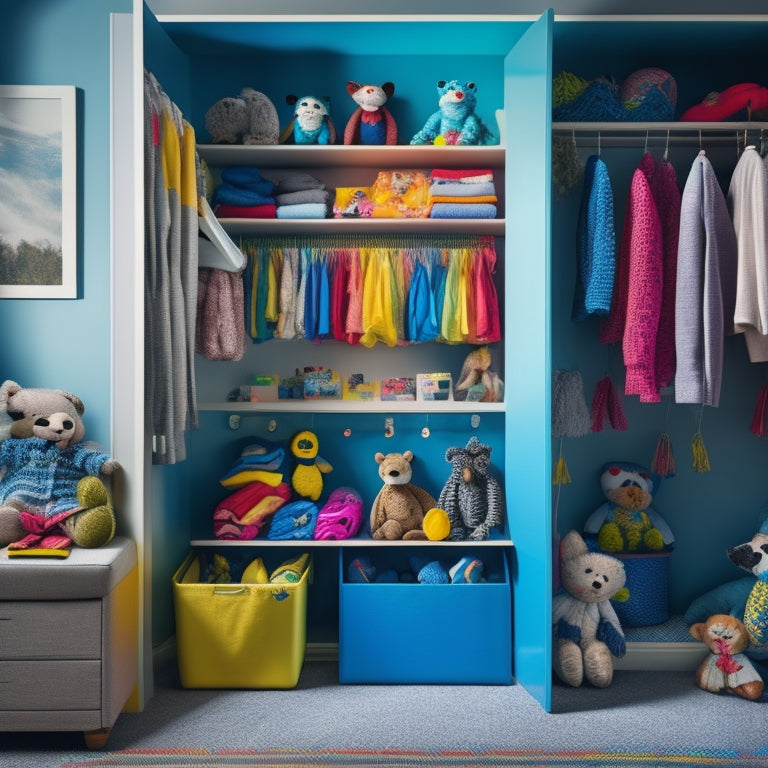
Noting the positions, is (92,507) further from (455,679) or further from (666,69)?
(666,69)

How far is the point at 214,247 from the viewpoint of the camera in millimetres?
2836

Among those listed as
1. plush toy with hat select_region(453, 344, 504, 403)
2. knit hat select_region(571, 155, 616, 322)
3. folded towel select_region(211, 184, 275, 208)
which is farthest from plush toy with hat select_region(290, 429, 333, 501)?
knit hat select_region(571, 155, 616, 322)

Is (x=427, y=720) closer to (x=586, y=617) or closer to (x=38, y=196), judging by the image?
(x=586, y=617)

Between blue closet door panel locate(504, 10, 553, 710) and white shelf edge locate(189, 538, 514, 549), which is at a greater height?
blue closet door panel locate(504, 10, 553, 710)

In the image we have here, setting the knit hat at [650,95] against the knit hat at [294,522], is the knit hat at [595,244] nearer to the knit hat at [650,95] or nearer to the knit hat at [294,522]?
the knit hat at [650,95]

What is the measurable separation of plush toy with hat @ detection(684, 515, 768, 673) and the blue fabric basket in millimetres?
136

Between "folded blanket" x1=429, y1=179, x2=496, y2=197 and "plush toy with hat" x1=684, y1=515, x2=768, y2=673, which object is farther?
"folded blanket" x1=429, y1=179, x2=496, y2=197

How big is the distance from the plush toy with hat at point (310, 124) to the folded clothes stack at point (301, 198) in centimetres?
14

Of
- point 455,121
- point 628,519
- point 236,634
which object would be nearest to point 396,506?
point 236,634

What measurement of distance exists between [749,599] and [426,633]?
3.67 ft

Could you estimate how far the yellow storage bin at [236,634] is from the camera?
2.74m

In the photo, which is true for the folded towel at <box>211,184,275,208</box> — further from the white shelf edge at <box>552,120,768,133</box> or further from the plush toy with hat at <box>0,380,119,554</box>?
the white shelf edge at <box>552,120,768,133</box>

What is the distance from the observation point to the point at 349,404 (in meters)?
3.04

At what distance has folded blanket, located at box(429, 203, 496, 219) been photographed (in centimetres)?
295
